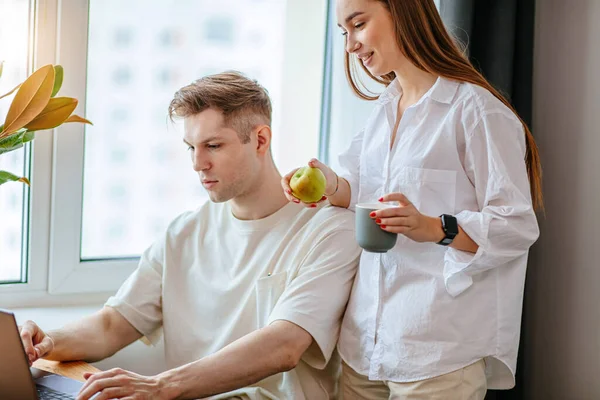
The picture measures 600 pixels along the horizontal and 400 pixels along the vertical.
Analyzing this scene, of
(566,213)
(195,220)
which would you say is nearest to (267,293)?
(195,220)

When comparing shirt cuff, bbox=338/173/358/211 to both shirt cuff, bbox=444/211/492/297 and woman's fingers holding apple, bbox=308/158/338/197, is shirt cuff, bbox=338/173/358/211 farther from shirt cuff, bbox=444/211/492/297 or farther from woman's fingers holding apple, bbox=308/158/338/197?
shirt cuff, bbox=444/211/492/297

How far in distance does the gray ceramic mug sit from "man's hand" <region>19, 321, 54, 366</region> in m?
0.75

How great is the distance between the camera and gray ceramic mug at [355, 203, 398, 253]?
54.5 inches

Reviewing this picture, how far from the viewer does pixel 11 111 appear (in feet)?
4.95

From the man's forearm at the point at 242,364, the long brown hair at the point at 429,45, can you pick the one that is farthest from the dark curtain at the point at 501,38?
the man's forearm at the point at 242,364

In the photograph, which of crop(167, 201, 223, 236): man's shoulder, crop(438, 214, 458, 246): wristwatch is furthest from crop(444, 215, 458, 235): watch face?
crop(167, 201, 223, 236): man's shoulder

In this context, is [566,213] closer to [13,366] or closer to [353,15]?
[353,15]

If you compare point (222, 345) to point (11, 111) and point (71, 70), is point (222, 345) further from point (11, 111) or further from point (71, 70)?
point (71, 70)

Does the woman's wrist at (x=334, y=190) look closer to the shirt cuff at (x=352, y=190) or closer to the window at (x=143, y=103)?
the shirt cuff at (x=352, y=190)

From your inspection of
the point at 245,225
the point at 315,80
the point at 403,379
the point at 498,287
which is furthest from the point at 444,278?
the point at 315,80

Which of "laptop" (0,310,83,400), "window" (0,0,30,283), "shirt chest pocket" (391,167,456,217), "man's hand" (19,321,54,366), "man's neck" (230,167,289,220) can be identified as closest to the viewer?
"laptop" (0,310,83,400)

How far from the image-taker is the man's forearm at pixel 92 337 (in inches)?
68.1

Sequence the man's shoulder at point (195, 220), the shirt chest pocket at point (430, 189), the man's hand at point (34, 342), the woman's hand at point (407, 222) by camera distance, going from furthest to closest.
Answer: the man's shoulder at point (195, 220) < the man's hand at point (34, 342) < the shirt chest pocket at point (430, 189) < the woman's hand at point (407, 222)

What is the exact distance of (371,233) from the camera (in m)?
1.39
